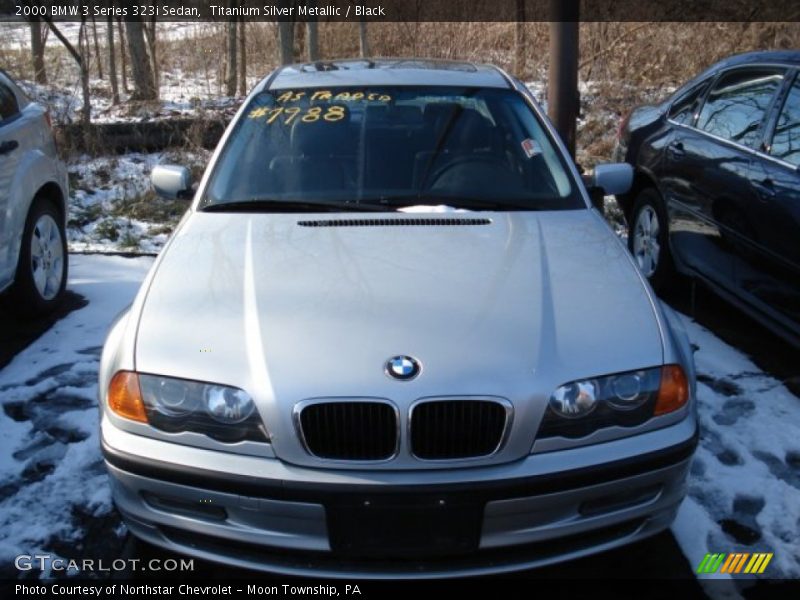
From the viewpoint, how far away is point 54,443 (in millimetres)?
3533

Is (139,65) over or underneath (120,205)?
over

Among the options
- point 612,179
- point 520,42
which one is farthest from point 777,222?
point 520,42

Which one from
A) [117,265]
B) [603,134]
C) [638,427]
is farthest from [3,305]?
[603,134]

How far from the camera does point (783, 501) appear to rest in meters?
3.13

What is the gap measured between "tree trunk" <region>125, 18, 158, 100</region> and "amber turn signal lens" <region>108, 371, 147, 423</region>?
1066cm

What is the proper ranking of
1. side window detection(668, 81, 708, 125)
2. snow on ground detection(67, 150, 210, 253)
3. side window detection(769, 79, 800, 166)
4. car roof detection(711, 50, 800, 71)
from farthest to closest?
snow on ground detection(67, 150, 210, 253) → side window detection(668, 81, 708, 125) → car roof detection(711, 50, 800, 71) → side window detection(769, 79, 800, 166)

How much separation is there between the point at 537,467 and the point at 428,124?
6.60 ft

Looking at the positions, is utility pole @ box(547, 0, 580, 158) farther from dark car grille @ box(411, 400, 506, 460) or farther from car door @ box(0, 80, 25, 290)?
dark car grille @ box(411, 400, 506, 460)

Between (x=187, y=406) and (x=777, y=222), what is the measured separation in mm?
3013

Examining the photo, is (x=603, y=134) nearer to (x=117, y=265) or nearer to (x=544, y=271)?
(x=117, y=265)

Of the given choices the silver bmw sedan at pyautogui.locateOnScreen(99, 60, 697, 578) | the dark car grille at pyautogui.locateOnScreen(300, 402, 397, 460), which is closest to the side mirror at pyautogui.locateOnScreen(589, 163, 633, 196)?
the silver bmw sedan at pyautogui.locateOnScreen(99, 60, 697, 578)

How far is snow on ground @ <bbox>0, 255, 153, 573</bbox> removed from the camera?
117 inches

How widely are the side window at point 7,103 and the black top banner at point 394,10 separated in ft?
21.5

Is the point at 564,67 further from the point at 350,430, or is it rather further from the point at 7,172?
the point at 350,430
